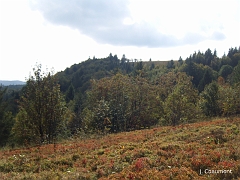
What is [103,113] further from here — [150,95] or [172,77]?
[172,77]

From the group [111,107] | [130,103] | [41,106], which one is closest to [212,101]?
[130,103]

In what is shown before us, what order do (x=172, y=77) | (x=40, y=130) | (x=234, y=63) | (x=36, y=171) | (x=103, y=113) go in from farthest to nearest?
(x=234, y=63) < (x=172, y=77) < (x=103, y=113) < (x=40, y=130) < (x=36, y=171)

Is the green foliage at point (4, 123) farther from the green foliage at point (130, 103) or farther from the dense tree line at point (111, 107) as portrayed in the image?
the green foliage at point (130, 103)

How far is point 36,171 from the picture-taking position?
9477 millimetres

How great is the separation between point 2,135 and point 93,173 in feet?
124

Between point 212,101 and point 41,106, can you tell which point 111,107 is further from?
point 41,106

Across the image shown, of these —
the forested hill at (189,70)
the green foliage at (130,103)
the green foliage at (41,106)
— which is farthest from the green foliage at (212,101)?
the forested hill at (189,70)

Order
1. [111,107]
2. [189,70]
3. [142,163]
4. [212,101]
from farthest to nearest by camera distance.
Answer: [189,70] → [111,107] → [212,101] → [142,163]

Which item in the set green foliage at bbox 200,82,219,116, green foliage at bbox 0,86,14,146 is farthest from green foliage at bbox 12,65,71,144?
green foliage at bbox 200,82,219,116

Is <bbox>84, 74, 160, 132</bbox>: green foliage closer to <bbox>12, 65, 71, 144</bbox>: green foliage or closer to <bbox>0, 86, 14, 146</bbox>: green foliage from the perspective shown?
<bbox>0, 86, 14, 146</bbox>: green foliage

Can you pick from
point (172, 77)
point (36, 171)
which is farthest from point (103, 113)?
point (172, 77)

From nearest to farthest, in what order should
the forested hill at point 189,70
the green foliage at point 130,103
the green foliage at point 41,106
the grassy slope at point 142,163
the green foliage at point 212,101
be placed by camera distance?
the grassy slope at point 142,163 → the green foliage at point 41,106 → the green foliage at point 212,101 → the green foliage at point 130,103 → the forested hill at point 189,70

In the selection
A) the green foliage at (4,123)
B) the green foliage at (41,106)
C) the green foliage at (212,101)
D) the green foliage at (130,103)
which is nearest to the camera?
the green foliage at (41,106)

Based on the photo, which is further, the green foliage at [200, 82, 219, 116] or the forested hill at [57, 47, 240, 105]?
the forested hill at [57, 47, 240, 105]
